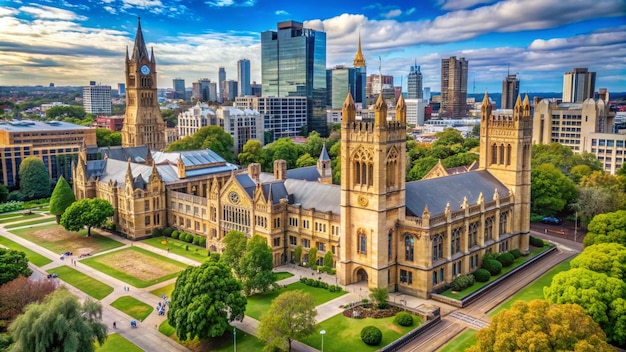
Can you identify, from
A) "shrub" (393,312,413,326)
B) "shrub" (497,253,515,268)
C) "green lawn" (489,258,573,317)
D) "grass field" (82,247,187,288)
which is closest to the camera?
"shrub" (393,312,413,326)

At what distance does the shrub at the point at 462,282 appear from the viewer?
68.3 m

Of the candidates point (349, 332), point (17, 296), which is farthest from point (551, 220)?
point (17, 296)

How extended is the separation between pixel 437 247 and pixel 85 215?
64.8 meters

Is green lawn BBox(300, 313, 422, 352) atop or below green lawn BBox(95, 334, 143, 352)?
atop

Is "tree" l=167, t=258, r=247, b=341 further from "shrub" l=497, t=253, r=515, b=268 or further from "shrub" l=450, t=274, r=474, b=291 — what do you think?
"shrub" l=497, t=253, r=515, b=268

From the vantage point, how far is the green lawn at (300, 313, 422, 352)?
54.4 m

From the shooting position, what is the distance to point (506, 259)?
7731 cm

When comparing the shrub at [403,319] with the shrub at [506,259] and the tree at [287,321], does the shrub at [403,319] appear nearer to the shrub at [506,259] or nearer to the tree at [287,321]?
the tree at [287,321]

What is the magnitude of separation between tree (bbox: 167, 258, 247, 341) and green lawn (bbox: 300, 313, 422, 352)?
8978 mm

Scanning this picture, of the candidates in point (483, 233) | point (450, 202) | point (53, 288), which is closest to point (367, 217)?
point (450, 202)

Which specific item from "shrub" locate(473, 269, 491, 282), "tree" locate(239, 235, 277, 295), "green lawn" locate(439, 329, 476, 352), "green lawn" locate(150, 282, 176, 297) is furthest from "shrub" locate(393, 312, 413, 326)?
"green lawn" locate(150, 282, 176, 297)

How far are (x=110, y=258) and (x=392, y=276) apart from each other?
1893 inches

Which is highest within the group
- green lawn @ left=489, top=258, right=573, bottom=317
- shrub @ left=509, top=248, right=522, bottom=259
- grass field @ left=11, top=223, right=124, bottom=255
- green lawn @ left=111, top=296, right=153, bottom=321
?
shrub @ left=509, top=248, right=522, bottom=259

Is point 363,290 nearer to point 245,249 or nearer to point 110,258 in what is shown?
point 245,249
